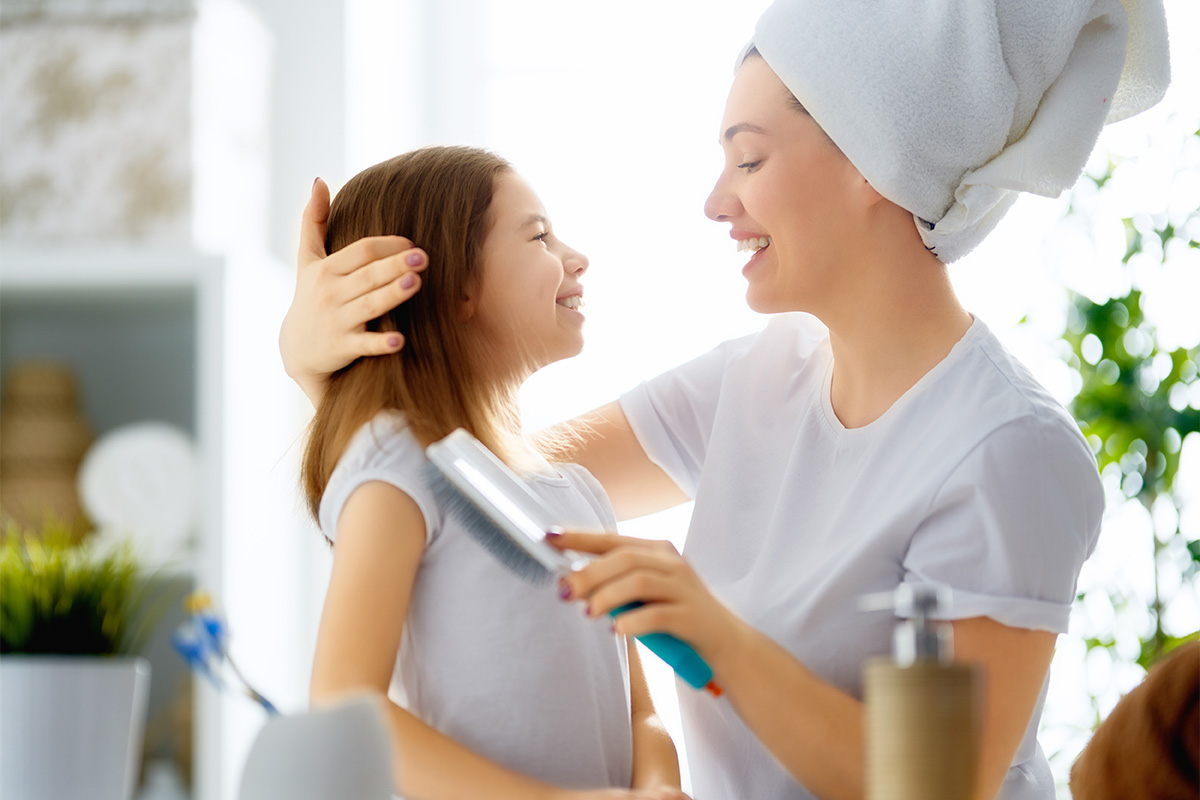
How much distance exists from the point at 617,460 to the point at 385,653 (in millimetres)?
485

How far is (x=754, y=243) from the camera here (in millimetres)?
1083

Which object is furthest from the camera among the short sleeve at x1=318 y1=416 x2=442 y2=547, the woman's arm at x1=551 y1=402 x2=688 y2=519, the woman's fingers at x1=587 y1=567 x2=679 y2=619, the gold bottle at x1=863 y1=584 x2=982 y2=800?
the woman's arm at x1=551 y1=402 x2=688 y2=519

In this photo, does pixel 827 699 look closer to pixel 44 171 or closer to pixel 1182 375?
pixel 1182 375

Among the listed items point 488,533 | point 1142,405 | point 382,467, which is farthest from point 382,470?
point 1142,405

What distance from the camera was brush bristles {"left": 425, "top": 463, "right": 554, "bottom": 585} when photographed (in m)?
0.72

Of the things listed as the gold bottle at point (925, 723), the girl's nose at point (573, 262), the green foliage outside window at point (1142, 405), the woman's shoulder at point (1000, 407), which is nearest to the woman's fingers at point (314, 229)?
the girl's nose at point (573, 262)

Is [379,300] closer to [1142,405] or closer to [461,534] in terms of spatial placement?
[461,534]

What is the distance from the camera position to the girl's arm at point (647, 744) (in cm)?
88

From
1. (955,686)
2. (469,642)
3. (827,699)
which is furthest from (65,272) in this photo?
(955,686)

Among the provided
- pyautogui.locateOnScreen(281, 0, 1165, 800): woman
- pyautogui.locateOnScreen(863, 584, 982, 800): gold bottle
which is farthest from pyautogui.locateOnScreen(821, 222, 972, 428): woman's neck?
pyautogui.locateOnScreen(863, 584, 982, 800): gold bottle

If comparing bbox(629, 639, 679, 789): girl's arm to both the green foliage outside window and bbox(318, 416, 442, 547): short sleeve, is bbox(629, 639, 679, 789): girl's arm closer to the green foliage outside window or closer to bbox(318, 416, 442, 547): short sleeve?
bbox(318, 416, 442, 547): short sleeve

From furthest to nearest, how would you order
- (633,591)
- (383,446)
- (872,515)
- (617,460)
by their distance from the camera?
(617,460) → (872,515) → (383,446) → (633,591)

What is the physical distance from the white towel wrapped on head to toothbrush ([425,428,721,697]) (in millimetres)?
486

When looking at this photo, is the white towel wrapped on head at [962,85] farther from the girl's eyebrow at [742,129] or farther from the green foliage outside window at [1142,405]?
the green foliage outside window at [1142,405]
